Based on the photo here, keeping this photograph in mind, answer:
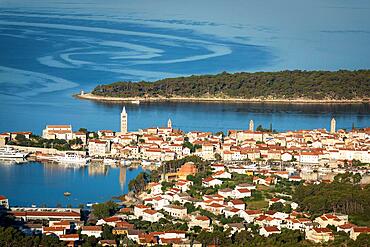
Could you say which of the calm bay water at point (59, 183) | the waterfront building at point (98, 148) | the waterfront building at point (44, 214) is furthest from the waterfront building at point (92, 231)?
the waterfront building at point (98, 148)

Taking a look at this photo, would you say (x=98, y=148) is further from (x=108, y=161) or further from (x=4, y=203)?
(x=4, y=203)

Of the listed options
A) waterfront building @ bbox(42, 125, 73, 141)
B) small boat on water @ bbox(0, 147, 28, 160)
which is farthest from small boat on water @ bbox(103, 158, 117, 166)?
waterfront building @ bbox(42, 125, 73, 141)

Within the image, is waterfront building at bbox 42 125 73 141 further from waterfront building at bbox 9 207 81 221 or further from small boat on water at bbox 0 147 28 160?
waterfront building at bbox 9 207 81 221

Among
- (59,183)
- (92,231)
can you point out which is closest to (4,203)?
(92,231)

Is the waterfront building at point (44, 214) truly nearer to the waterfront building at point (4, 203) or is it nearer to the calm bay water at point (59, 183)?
the waterfront building at point (4, 203)

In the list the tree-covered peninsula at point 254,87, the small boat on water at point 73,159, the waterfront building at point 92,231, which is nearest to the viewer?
the waterfront building at point 92,231

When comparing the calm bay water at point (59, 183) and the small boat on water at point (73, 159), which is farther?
the small boat on water at point (73, 159)

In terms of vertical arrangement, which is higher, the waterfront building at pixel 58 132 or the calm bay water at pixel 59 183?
the waterfront building at pixel 58 132
